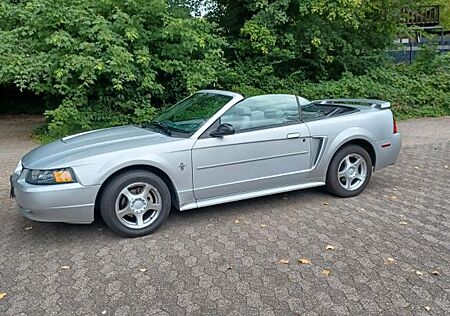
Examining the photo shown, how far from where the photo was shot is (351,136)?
494 centimetres

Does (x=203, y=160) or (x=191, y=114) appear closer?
(x=203, y=160)

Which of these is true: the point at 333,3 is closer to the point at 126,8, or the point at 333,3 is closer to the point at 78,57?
the point at 126,8

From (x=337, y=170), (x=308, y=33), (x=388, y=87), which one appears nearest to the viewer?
(x=337, y=170)

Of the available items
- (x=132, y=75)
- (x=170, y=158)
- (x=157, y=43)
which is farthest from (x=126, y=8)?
(x=170, y=158)

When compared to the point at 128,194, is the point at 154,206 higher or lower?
lower

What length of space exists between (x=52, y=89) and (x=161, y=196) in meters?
5.56

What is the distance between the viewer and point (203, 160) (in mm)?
4188

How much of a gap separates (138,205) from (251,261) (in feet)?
4.01

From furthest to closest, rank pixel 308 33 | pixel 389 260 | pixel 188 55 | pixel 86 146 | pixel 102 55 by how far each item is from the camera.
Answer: pixel 308 33 → pixel 188 55 → pixel 102 55 → pixel 86 146 → pixel 389 260

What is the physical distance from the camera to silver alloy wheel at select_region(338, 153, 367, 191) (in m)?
5.02

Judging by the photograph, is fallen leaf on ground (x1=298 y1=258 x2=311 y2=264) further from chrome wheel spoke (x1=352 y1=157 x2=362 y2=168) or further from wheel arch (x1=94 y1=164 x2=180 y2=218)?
chrome wheel spoke (x1=352 y1=157 x2=362 y2=168)

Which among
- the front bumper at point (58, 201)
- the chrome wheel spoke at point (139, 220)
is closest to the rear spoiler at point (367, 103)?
the chrome wheel spoke at point (139, 220)

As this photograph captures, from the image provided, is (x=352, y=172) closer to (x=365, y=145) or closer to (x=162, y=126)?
(x=365, y=145)

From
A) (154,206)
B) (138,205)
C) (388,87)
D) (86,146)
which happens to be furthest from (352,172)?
(388,87)
